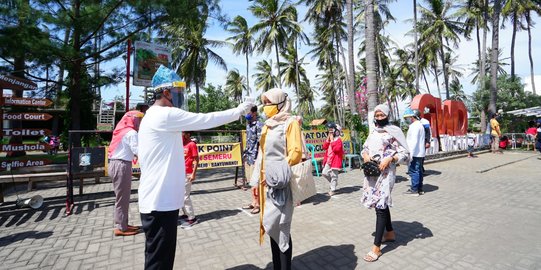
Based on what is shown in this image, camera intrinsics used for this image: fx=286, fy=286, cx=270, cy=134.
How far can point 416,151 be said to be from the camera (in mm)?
6656

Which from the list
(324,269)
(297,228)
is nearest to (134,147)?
(297,228)

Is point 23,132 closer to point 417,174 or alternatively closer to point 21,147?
point 21,147

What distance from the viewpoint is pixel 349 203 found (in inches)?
231

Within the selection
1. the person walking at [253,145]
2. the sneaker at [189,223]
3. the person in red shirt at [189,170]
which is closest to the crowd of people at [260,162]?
the person in red shirt at [189,170]

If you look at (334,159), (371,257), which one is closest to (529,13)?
(334,159)

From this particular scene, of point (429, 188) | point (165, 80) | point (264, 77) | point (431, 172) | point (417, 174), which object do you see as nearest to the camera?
point (165, 80)

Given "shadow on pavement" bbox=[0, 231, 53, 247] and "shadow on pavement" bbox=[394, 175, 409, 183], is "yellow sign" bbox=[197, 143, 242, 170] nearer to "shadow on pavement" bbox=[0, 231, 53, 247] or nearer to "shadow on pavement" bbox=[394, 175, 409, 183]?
"shadow on pavement" bbox=[0, 231, 53, 247]

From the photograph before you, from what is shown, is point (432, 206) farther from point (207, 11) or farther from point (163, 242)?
point (207, 11)

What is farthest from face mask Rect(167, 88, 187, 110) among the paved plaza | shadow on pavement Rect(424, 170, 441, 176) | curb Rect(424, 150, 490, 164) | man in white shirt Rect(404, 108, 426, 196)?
curb Rect(424, 150, 490, 164)

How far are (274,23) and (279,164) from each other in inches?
961

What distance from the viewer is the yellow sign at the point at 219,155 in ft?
23.4

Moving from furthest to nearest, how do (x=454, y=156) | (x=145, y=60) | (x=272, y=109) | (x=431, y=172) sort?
(x=454, y=156) < (x=145, y=60) < (x=431, y=172) < (x=272, y=109)

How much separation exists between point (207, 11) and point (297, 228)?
8.71 metres

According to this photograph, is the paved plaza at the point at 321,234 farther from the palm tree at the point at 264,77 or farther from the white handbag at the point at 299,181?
the palm tree at the point at 264,77
